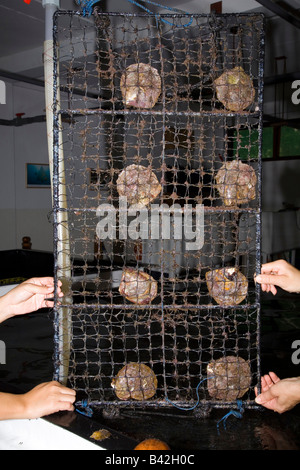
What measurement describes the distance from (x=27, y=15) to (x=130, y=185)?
3687 mm

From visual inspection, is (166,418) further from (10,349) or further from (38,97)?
(38,97)

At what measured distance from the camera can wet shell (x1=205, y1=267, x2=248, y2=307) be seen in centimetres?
134

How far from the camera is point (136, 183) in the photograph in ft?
4.27

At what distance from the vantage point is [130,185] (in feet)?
4.28

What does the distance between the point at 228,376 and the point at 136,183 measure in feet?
2.34

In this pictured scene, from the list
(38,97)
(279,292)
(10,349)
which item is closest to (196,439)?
(10,349)

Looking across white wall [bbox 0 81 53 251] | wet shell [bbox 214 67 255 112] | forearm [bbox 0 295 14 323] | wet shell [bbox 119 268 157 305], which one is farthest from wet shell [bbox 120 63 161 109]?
white wall [bbox 0 81 53 251]

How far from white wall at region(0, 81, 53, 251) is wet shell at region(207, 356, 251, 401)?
5871mm

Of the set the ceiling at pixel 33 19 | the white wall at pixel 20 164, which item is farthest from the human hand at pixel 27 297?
the white wall at pixel 20 164

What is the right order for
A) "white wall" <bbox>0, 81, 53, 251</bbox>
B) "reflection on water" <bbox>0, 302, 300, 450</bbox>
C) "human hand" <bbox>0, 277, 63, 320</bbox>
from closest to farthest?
"reflection on water" <bbox>0, 302, 300, 450</bbox> → "human hand" <bbox>0, 277, 63, 320</bbox> → "white wall" <bbox>0, 81, 53, 251</bbox>

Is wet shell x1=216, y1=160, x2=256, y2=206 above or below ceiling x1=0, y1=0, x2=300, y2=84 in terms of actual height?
below

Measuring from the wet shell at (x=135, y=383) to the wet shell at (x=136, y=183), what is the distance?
1.88 feet

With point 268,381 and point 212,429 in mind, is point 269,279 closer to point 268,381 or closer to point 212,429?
point 268,381

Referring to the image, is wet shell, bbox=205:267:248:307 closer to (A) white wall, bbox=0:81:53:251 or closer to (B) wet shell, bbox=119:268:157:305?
(B) wet shell, bbox=119:268:157:305
